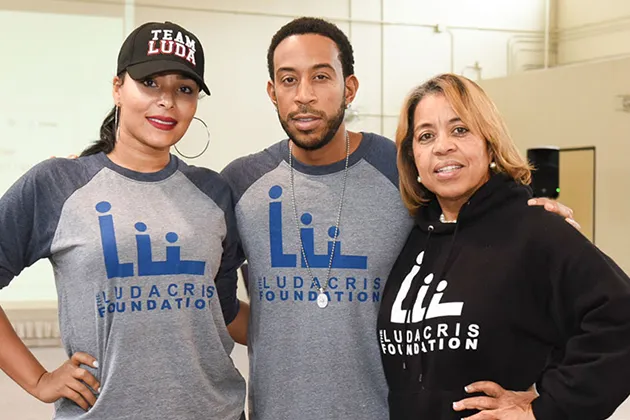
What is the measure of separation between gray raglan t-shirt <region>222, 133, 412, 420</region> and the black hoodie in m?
0.08

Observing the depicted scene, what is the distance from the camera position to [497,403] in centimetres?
162

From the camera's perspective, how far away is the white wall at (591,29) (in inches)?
340

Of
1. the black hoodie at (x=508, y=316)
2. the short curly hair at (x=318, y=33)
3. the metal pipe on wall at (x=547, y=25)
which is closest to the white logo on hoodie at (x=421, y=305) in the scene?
the black hoodie at (x=508, y=316)

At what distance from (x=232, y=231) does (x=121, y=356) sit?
1.44 feet

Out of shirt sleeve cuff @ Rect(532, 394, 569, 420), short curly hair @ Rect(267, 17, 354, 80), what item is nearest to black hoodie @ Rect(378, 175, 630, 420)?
shirt sleeve cuff @ Rect(532, 394, 569, 420)

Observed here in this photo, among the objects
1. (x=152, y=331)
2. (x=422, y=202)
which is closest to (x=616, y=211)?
(x=422, y=202)

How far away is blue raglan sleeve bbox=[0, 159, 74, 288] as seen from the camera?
1.70 meters

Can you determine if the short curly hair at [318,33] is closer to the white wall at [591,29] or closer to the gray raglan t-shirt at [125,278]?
the gray raglan t-shirt at [125,278]

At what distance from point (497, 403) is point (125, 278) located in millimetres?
827

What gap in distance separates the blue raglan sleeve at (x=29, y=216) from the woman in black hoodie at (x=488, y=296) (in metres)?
0.78

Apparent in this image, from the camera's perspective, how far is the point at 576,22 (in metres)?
9.29

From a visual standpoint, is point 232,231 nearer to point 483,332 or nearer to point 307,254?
point 307,254

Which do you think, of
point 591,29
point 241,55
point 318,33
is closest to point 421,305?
point 318,33

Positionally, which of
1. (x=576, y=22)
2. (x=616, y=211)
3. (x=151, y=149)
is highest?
(x=576, y=22)
